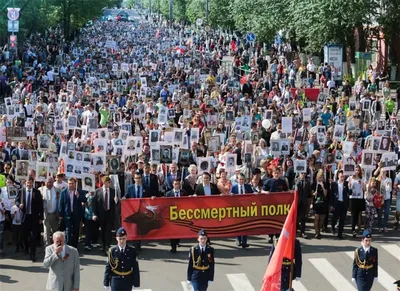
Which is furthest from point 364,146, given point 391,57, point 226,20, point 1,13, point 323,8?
point 226,20

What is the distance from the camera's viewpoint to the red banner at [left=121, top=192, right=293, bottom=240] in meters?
16.8

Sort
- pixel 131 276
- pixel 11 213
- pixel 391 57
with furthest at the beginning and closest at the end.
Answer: pixel 391 57
pixel 11 213
pixel 131 276

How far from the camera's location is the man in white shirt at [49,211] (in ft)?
54.3

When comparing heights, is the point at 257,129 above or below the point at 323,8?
below

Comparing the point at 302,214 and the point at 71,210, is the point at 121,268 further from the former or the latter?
the point at 302,214

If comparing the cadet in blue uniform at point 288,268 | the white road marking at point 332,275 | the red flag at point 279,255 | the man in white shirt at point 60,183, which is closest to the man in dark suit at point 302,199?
the white road marking at point 332,275

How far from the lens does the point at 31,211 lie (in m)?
16.3

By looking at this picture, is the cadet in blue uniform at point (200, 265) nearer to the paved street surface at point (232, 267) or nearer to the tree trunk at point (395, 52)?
the paved street surface at point (232, 267)

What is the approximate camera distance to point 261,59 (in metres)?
48.9

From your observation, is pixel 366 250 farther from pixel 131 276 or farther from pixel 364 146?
pixel 364 146

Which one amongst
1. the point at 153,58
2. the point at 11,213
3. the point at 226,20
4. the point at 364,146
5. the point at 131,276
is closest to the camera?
the point at 131,276

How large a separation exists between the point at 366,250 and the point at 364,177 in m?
6.38

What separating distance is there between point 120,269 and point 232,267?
396 cm

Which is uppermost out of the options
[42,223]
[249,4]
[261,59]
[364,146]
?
[249,4]
